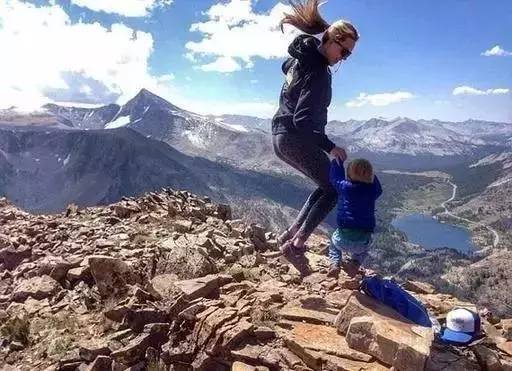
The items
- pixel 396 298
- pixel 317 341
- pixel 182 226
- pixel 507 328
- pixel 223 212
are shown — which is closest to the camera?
pixel 317 341

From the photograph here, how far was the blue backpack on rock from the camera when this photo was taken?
844 centimetres

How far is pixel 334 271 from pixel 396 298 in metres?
1.73

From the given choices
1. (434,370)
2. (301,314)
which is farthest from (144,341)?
(434,370)

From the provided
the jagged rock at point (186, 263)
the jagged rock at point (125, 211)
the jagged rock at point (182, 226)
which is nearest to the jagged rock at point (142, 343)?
the jagged rock at point (186, 263)

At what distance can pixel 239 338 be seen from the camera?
8.05 meters

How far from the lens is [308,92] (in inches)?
348

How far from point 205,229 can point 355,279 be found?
21.0 feet

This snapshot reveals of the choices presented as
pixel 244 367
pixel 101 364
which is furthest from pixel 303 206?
pixel 101 364

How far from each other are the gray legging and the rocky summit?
158cm

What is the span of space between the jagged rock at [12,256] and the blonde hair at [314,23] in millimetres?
10398

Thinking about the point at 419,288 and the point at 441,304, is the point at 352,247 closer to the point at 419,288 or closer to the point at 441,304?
the point at 441,304

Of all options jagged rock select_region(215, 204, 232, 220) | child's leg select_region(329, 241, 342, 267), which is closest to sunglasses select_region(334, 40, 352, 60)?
child's leg select_region(329, 241, 342, 267)

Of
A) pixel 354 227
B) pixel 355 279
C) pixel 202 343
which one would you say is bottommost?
pixel 202 343

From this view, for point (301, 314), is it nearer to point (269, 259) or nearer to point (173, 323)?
point (173, 323)
